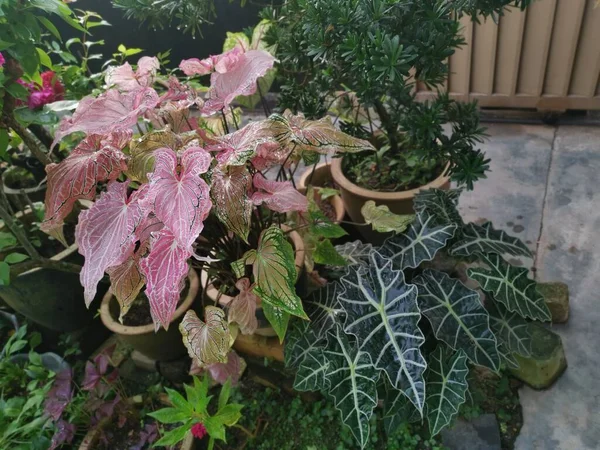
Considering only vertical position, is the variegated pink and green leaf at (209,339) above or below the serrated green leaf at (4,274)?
below

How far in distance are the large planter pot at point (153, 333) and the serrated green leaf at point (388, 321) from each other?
539 mm

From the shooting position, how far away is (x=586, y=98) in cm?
227

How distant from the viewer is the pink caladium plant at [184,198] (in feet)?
2.95

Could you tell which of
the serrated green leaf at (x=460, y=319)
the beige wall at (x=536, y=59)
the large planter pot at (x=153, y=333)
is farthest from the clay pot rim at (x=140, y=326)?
the beige wall at (x=536, y=59)

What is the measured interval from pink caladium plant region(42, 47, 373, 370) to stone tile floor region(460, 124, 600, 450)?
854 millimetres

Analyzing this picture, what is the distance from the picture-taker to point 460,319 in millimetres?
1229

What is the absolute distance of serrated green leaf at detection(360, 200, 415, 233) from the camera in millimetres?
1348

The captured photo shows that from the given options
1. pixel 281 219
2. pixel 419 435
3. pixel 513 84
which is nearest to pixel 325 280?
pixel 281 219

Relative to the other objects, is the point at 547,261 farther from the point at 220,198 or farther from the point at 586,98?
the point at 220,198

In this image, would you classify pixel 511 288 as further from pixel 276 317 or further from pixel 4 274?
pixel 4 274

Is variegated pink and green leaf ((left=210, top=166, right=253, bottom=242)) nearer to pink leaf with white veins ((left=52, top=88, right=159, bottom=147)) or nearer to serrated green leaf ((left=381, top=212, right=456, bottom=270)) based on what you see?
pink leaf with white veins ((left=52, top=88, right=159, bottom=147))

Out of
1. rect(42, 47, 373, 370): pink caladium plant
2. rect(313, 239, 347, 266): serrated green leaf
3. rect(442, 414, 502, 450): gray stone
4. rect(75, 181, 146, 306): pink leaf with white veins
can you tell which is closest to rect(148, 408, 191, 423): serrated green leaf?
rect(42, 47, 373, 370): pink caladium plant

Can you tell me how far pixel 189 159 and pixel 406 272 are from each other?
777 millimetres

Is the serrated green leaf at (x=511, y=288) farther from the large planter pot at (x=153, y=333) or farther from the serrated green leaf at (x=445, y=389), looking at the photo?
the large planter pot at (x=153, y=333)
